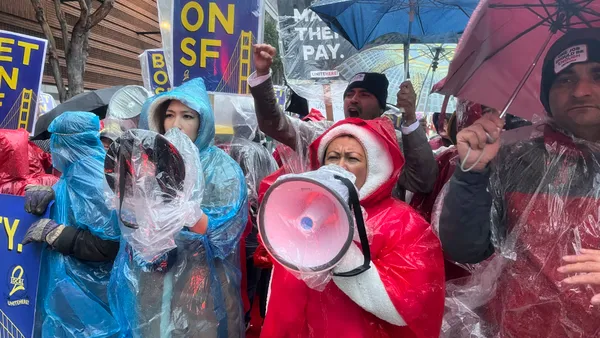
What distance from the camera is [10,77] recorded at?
3.74m

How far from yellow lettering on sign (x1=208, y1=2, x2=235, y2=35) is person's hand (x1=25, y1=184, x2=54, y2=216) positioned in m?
1.39

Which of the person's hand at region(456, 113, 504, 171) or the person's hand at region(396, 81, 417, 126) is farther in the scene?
the person's hand at region(396, 81, 417, 126)

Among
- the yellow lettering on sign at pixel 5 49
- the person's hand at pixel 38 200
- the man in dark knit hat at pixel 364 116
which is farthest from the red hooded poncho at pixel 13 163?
the man in dark knit hat at pixel 364 116

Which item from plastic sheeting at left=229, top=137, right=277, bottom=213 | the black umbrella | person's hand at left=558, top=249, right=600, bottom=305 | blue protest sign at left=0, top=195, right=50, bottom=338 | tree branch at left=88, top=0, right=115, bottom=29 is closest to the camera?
person's hand at left=558, top=249, right=600, bottom=305

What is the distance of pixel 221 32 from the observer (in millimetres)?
3135

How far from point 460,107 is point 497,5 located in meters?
0.71

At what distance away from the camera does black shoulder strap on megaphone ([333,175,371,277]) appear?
4.75ft

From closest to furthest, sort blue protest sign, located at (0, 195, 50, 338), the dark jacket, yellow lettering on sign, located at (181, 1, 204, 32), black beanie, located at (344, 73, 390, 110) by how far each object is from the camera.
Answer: the dark jacket
blue protest sign, located at (0, 195, 50, 338)
black beanie, located at (344, 73, 390, 110)
yellow lettering on sign, located at (181, 1, 204, 32)

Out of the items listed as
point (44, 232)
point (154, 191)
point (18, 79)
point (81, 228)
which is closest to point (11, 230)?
point (44, 232)

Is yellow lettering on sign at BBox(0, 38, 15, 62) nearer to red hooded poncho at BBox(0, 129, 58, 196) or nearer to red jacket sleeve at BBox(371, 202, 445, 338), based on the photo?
red hooded poncho at BBox(0, 129, 58, 196)

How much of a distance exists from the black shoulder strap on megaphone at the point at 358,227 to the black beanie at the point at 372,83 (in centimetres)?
145

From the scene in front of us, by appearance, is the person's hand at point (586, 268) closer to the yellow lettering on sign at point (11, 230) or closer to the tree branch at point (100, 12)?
Result: the yellow lettering on sign at point (11, 230)

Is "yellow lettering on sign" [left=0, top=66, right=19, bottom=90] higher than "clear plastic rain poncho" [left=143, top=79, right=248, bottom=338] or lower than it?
higher

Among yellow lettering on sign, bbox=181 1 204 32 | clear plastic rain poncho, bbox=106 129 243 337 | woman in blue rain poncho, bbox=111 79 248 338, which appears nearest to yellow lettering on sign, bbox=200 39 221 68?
yellow lettering on sign, bbox=181 1 204 32
